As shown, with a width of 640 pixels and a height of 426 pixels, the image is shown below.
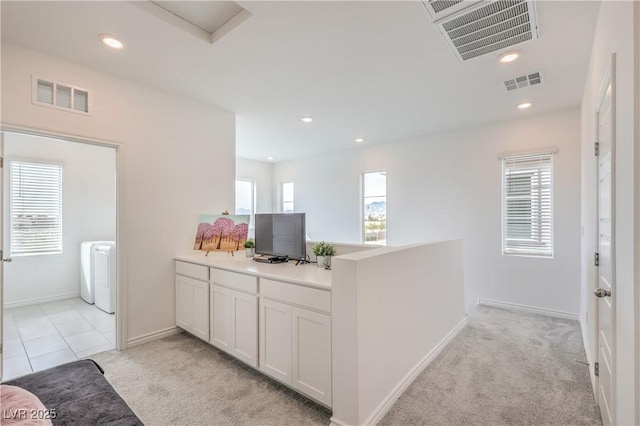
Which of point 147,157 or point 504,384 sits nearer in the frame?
point 504,384

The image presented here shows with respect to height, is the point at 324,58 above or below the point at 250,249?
above

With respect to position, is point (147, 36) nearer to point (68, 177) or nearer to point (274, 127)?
point (274, 127)

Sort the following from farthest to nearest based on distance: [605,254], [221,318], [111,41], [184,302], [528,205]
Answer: [528,205]
[184,302]
[221,318]
[111,41]
[605,254]

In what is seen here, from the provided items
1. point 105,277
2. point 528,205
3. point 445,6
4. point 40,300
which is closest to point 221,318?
point 105,277

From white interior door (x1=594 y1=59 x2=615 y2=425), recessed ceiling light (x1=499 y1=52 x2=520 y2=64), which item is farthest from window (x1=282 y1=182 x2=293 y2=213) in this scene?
white interior door (x1=594 y1=59 x2=615 y2=425)

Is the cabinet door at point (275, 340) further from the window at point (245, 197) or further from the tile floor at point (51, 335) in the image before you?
the window at point (245, 197)

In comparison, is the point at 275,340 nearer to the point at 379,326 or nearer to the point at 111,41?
the point at 379,326

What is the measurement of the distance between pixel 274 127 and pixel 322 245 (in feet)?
8.75

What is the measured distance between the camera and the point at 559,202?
3.91 m

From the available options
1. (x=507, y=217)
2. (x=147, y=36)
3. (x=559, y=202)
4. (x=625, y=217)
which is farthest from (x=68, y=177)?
(x=559, y=202)

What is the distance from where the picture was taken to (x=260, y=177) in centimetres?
734

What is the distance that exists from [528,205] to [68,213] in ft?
23.3

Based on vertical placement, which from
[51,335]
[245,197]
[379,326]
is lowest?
[51,335]

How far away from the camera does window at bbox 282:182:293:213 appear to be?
23.9 feet
